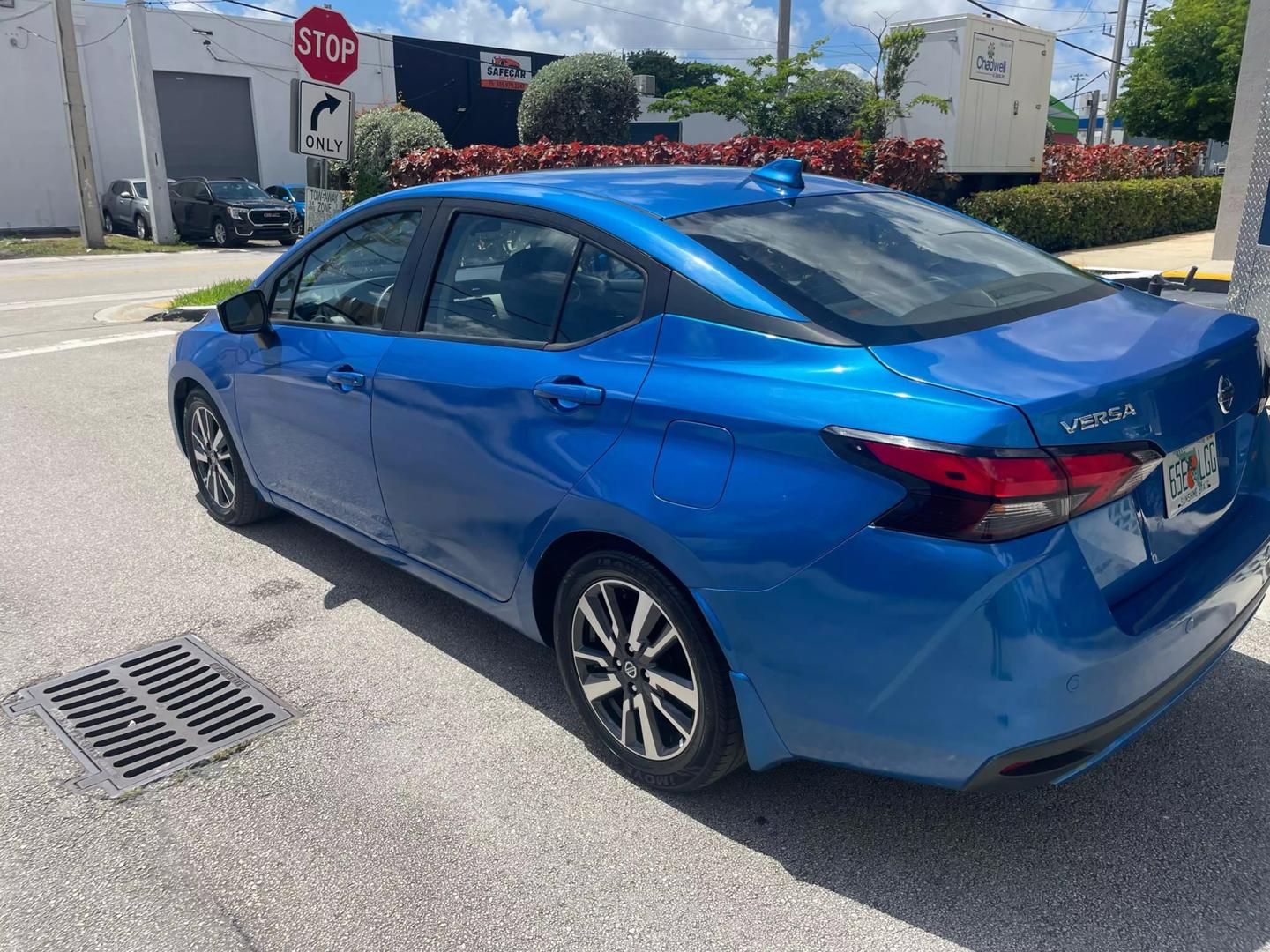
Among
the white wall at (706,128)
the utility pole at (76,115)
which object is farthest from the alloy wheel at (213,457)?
the white wall at (706,128)

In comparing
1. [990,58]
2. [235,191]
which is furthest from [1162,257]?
[235,191]

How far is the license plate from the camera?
2.51 m

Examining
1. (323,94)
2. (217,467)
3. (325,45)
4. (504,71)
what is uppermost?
(504,71)

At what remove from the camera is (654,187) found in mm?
3420

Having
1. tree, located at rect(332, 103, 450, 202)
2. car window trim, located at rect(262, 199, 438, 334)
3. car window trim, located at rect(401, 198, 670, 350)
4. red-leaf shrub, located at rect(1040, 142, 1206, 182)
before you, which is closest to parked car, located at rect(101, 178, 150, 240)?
tree, located at rect(332, 103, 450, 202)

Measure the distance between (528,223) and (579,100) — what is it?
18.5 m

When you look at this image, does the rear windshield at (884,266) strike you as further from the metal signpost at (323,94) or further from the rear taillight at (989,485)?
the metal signpost at (323,94)

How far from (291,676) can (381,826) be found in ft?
3.51

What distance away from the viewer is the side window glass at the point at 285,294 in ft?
14.5

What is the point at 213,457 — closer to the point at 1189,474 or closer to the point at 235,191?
the point at 1189,474

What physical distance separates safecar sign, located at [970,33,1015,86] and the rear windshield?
46.0ft

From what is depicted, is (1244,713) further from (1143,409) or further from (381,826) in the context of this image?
(381,826)

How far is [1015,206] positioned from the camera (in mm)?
14930

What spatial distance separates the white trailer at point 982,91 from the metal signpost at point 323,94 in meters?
9.97
